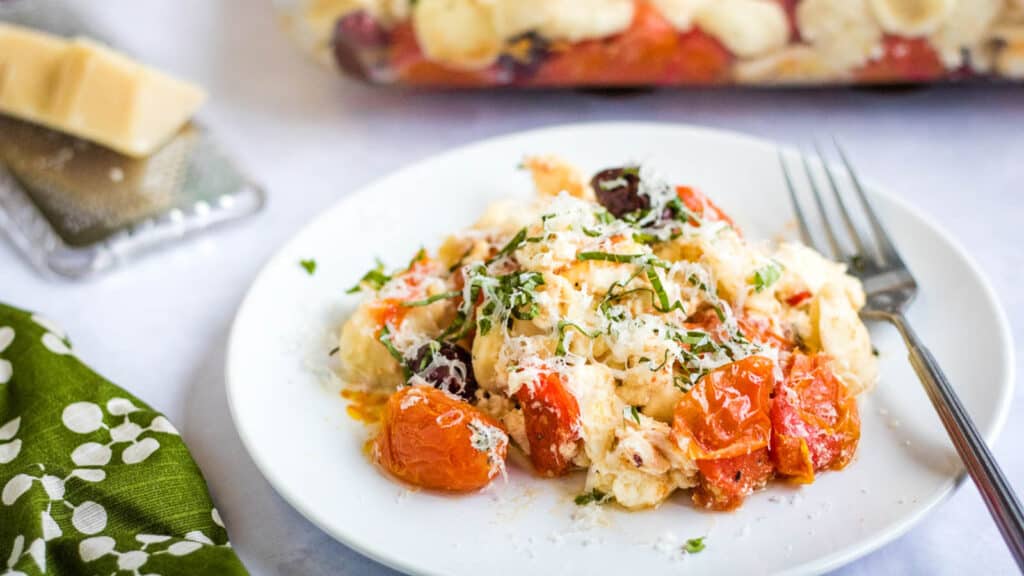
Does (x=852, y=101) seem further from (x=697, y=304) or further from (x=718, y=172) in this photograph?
(x=697, y=304)

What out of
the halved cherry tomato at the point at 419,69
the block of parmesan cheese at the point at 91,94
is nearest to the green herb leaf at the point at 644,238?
the halved cherry tomato at the point at 419,69

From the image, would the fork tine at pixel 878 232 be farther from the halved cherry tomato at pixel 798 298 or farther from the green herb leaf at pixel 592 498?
the green herb leaf at pixel 592 498

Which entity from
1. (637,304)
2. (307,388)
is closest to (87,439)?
(307,388)

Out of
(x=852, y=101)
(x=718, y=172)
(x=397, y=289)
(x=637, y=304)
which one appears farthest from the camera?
(x=852, y=101)

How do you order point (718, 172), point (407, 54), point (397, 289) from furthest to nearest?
point (407, 54)
point (718, 172)
point (397, 289)

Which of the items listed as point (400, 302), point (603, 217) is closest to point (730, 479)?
point (603, 217)

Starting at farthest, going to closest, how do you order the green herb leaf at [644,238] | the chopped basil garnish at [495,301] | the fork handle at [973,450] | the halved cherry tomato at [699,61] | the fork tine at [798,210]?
the halved cherry tomato at [699,61] → the fork tine at [798,210] → the green herb leaf at [644,238] → the chopped basil garnish at [495,301] → the fork handle at [973,450]

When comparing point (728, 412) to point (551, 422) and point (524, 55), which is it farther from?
point (524, 55)
